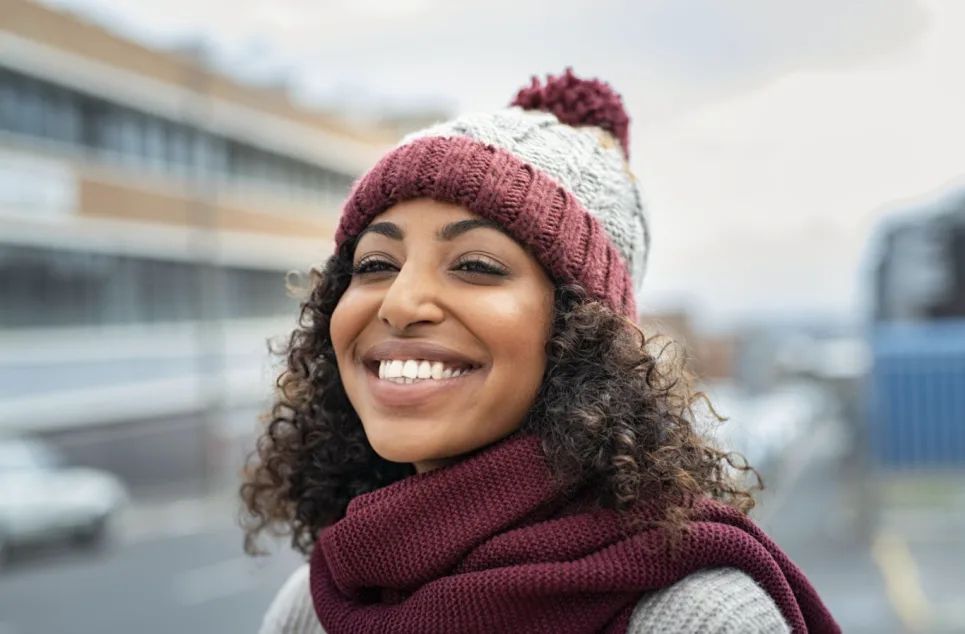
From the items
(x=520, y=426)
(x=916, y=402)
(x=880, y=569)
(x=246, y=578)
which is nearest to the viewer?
(x=520, y=426)

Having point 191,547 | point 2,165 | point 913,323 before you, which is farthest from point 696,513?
point 2,165

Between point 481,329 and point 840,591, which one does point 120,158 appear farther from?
point 481,329

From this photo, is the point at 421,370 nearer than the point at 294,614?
Yes

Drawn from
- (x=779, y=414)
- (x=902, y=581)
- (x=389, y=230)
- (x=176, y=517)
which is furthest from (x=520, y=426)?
(x=176, y=517)

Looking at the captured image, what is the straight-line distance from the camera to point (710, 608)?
143 centimetres

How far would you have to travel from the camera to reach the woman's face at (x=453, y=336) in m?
1.57

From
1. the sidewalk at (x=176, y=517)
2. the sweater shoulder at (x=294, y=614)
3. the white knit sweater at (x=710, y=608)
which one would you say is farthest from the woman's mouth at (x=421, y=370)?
the sidewalk at (x=176, y=517)

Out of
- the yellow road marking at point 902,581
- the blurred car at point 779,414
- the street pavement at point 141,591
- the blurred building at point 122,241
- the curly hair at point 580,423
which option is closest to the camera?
the curly hair at point 580,423

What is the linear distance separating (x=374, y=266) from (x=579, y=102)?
499 mm

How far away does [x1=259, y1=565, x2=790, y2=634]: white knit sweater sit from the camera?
142cm

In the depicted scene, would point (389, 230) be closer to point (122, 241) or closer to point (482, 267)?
point (482, 267)

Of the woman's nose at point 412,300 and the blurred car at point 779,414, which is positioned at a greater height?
the woman's nose at point 412,300

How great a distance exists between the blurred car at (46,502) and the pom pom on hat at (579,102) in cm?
1018

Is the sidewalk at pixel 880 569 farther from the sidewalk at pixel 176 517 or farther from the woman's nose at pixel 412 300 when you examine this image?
the sidewalk at pixel 176 517
